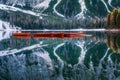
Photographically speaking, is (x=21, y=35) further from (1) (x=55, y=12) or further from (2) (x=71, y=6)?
(2) (x=71, y=6)

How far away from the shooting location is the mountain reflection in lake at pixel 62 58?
8.50 feet

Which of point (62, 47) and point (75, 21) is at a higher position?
point (75, 21)

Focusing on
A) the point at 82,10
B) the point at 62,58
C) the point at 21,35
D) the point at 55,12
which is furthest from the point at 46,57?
the point at 82,10

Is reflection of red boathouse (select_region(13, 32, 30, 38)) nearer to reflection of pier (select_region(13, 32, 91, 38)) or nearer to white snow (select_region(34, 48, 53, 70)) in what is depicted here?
reflection of pier (select_region(13, 32, 91, 38))

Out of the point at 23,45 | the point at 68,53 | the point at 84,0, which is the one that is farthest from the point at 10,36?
the point at 84,0

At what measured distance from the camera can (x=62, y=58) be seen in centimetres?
262

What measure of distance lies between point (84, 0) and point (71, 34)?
1.09 ft

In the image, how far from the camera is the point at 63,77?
2.60 meters

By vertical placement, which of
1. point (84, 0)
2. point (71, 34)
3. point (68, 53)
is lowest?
point (68, 53)

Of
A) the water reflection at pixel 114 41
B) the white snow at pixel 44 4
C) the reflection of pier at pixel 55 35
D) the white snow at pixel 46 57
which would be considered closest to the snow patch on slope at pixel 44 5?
the white snow at pixel 44 4

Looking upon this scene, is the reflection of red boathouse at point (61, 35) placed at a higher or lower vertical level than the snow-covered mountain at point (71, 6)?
lower

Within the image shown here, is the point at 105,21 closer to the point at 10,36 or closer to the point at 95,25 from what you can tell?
the point at 95,25

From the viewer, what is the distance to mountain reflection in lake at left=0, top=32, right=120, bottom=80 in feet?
8.50

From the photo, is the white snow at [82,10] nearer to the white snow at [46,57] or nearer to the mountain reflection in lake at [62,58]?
the mountain reflection in lake at [62,58]
